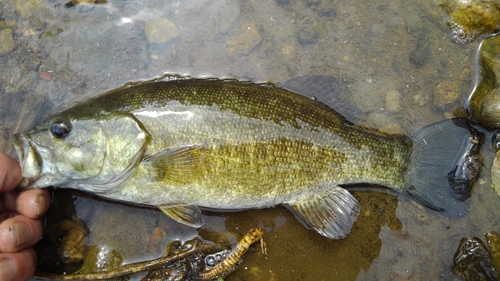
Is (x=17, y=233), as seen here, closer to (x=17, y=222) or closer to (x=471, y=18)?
(x=17, y=222)

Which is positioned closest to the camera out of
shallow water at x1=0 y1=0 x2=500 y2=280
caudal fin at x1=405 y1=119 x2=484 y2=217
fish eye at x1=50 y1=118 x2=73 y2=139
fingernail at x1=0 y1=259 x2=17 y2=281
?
fingernail at x1=0 y1=259 x2=17 y2=281

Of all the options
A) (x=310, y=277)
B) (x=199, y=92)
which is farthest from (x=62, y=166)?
(x=310, y=277)

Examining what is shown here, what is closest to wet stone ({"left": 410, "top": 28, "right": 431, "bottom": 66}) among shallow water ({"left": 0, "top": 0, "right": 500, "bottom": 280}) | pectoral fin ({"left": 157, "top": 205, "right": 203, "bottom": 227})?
shallow water ({"left": 0, "top": 0, "right": 500, "bottom": 280})

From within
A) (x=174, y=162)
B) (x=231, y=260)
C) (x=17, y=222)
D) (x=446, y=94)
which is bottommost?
(x=231, y=260)

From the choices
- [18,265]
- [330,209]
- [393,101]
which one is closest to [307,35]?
[393,101]

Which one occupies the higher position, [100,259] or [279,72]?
[279,72]

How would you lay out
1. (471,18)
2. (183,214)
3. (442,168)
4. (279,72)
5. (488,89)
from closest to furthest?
(183,214) < (442,168) < (488,89) < (471,18) < (279,72)

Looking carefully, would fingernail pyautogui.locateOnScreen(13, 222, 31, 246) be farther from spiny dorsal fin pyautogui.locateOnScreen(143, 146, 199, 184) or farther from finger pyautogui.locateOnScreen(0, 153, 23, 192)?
spiny dorsal fin pyautogui.locateOnScreen(143, 146, 199, 184)
